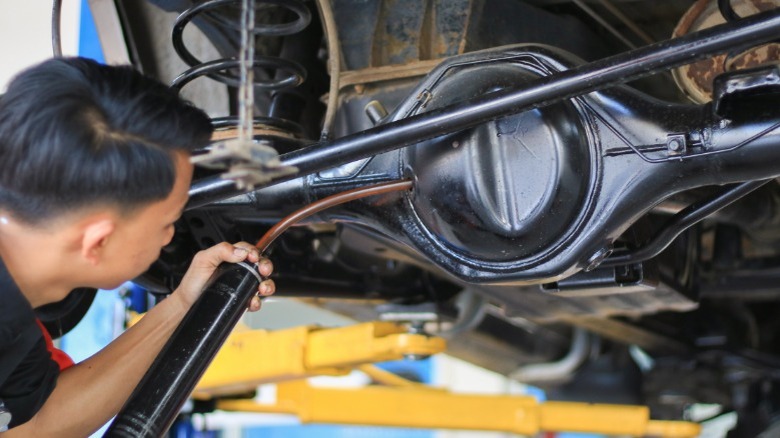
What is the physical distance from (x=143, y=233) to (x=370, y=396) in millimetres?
1935

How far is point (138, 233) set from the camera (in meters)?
0.97

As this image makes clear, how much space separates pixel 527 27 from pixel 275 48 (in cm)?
40

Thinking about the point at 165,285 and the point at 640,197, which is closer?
the point at 640,197

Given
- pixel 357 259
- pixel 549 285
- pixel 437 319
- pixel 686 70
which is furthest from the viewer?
pixel 437 319

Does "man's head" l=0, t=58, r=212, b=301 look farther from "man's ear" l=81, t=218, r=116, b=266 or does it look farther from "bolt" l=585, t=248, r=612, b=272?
"bolt" l=585, t=248, r=612, b=272

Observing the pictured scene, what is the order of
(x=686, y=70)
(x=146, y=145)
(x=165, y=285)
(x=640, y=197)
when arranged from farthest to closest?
(x=165, y=285) < (x=686, y=70) < (x=640, y=197) < (x=146, y=145)

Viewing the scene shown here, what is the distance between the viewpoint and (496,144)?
1.14m

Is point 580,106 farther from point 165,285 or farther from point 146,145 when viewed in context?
point 165,285

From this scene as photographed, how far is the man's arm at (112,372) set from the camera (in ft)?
4.07

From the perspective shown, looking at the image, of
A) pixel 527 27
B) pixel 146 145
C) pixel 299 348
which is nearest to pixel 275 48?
pixel 527 27

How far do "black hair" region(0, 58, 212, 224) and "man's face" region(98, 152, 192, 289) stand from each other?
2 cm

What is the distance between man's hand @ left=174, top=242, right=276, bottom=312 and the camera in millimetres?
1196

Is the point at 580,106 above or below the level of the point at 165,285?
above

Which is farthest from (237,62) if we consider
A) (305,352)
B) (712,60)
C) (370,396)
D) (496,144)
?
(370,396)
